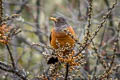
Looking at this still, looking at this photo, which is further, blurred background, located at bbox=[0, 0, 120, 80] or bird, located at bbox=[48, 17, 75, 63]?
blurred background, located at bbox=[0, 0, 120, 80]

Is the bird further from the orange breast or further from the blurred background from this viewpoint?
Result: the blurred background

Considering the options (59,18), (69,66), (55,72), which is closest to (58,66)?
(55,72)

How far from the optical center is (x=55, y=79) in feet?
8.95

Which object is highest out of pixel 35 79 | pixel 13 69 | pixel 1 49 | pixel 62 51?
pixel 62 51

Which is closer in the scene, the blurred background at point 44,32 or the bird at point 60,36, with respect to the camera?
the bird at point 60,36

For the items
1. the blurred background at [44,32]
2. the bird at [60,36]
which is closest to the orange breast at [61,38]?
the bird at [60,36]

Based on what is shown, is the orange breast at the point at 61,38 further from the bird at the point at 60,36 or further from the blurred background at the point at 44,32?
the blurred background at the point at 44,32

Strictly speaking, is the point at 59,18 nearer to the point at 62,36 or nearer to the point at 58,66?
the point at 62,36

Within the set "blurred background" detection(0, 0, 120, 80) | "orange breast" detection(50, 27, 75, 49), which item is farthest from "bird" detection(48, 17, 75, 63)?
"blurred background" detection(0, 0, 120, 80)

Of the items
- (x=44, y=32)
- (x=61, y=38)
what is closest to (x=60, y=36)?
(x=61, y=38)

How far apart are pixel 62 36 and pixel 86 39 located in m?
1.53

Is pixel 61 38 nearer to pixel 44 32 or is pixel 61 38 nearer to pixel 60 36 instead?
pixel 60 36

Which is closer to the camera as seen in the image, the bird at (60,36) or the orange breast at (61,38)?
the bird at (60,36)

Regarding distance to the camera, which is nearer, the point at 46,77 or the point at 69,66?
the point at 69,66
